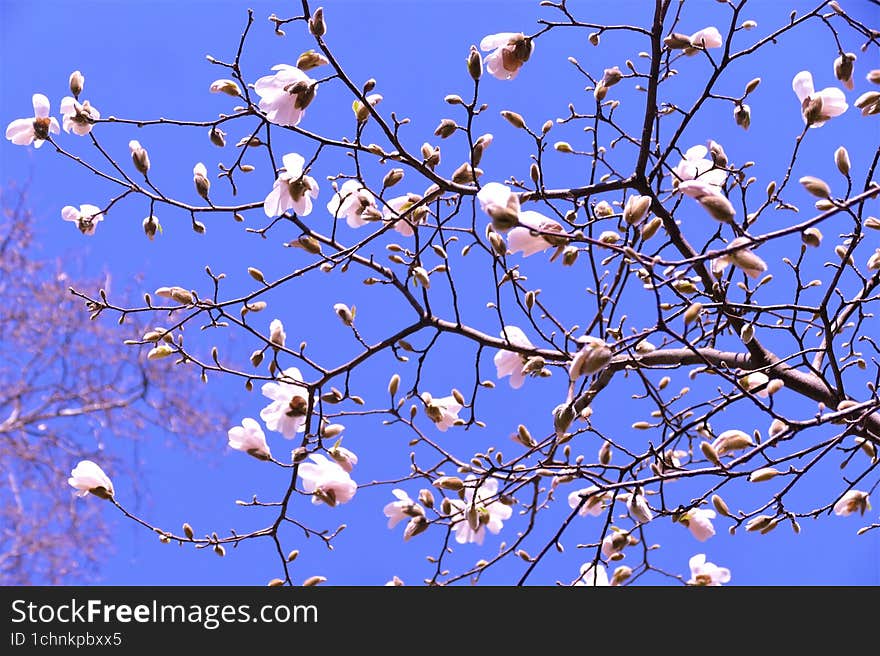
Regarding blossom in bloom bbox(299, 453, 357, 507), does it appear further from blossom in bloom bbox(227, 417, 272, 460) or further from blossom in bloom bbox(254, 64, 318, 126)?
blossom in bloom bbox(254, 64, 318, 126)

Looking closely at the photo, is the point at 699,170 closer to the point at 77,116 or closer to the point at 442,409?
the point at 442,409

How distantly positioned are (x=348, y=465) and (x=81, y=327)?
2911 millimetres

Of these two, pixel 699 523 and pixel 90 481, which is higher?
pixel 90 481

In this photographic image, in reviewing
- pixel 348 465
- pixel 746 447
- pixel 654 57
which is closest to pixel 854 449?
pixel 746 447

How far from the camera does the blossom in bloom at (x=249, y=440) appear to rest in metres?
0.98

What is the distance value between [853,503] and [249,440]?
0.88 meters

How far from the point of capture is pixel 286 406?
1027 mm

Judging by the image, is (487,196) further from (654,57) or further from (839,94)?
(839,94)

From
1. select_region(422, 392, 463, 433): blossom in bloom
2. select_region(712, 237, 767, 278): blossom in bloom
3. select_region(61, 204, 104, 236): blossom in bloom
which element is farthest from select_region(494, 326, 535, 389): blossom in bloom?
select_region(61, 204, 104, 236): blossom in bloom

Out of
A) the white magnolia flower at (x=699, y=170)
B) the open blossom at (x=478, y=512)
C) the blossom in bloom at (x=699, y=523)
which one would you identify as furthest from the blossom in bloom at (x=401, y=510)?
the white magnolia flower at (x=699, y=170)

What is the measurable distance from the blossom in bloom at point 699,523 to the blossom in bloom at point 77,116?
1.10m

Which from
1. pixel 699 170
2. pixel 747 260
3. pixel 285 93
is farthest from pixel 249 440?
pixel 699 170

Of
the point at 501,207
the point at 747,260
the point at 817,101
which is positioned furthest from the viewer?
the point at 817,101

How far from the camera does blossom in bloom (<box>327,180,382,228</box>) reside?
1057 millimetres
